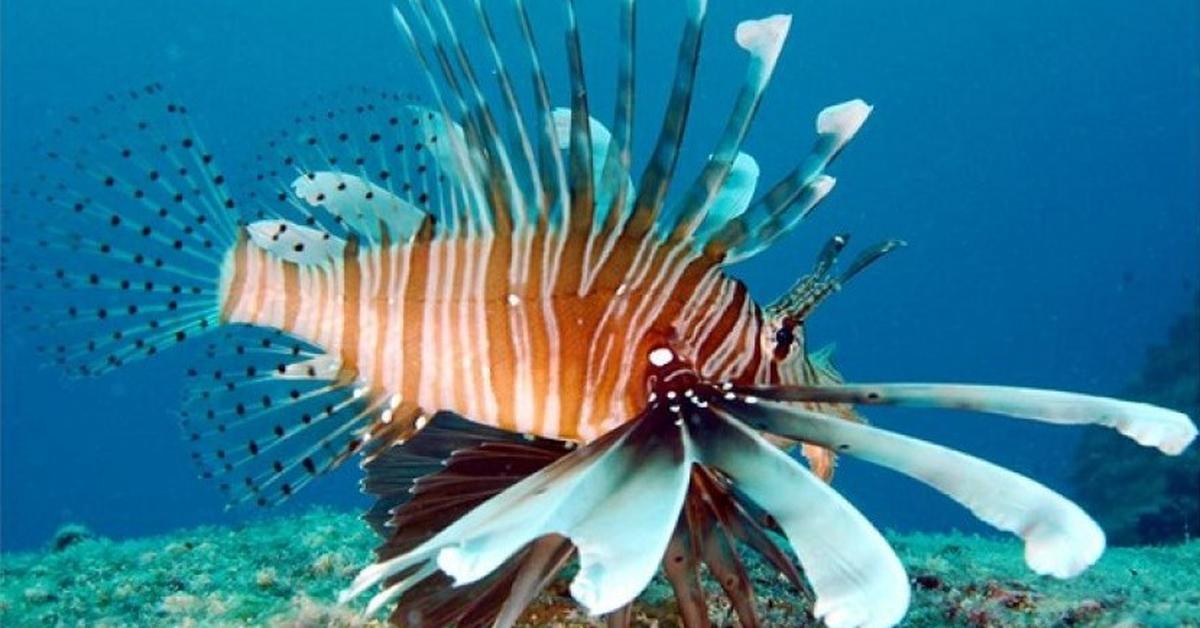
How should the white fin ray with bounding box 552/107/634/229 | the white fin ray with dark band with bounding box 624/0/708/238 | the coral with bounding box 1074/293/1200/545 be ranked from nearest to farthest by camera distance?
the white fin ray with dark band with bounding box 624/0/708/238 < the white fin ray with bounding box 552/107/634/229 < the coral with bounding box 1074/293/1200/545

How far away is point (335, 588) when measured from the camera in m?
3.63

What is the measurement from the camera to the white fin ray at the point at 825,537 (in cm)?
158

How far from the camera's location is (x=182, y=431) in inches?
118

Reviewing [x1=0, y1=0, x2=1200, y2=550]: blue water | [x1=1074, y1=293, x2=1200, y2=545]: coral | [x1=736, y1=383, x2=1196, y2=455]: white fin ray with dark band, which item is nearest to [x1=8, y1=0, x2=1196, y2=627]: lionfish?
[x1=736, y1=383, x2=1196, y2=455]: white fin ray with dark band

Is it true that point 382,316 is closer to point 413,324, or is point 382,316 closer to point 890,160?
point 413,324

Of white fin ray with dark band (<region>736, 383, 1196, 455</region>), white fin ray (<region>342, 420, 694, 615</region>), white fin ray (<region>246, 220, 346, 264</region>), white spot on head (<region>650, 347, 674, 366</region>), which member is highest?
white fin ray (<region>246, 220, 346, 264</region>)

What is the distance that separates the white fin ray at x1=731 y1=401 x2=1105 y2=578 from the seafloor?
3.81 feet

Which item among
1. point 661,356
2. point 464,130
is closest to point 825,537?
point 661,356

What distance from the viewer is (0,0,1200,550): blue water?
213ft

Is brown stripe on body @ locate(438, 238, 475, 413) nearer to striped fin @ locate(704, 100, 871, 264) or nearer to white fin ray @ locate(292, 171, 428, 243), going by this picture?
white fin ray @ locate(292, 171, 428, 243)

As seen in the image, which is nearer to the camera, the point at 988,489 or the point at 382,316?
the point at 988,489

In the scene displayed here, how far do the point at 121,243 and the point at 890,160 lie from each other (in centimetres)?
9675

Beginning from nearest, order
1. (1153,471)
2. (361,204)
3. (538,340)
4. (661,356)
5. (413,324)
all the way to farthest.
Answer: (661,356) < (538,340) < (413,324) < (361,204) < (1153,471)

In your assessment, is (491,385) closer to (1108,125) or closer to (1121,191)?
(1121,191)
